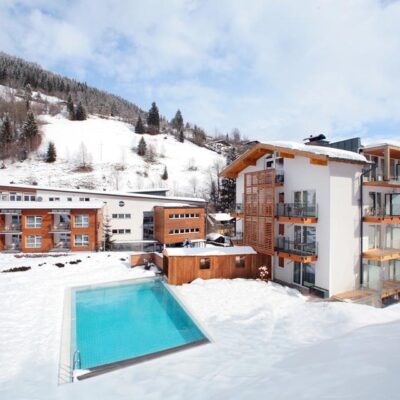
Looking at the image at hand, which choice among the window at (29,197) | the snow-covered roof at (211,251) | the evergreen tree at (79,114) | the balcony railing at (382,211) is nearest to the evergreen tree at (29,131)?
the evergreen tree at (79,114)

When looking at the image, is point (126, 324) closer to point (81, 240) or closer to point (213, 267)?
point (213, 267)

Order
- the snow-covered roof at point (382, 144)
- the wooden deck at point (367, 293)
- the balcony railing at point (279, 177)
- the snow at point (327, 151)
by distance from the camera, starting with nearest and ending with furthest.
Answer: the wooden deck at point (367, 293) → the snow at point (327, 151) → the snow-covered roof at point (382, 144) → the balcony railing at point (279, 177)

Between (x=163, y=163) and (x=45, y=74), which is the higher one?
(x=45, y=74)

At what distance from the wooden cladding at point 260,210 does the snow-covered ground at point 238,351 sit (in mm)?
2811

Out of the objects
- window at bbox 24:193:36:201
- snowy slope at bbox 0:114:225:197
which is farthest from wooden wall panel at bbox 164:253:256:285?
snowy slope at bbox 0:114:225:197

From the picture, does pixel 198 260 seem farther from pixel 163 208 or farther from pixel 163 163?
pixel 163 163

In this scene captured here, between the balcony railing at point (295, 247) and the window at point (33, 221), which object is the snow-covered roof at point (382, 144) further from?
the window at point (33, 221)

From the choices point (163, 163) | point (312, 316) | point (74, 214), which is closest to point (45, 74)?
point (163, 163)

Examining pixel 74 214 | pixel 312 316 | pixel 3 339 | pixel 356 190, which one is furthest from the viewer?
pixel 74 214

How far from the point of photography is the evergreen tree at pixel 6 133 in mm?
56125

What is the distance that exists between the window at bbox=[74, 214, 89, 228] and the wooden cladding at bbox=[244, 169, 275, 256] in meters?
15.5

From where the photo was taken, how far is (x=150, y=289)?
1558 centimetres

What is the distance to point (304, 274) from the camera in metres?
15.0

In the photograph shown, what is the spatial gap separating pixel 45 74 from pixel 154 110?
5048 cm
